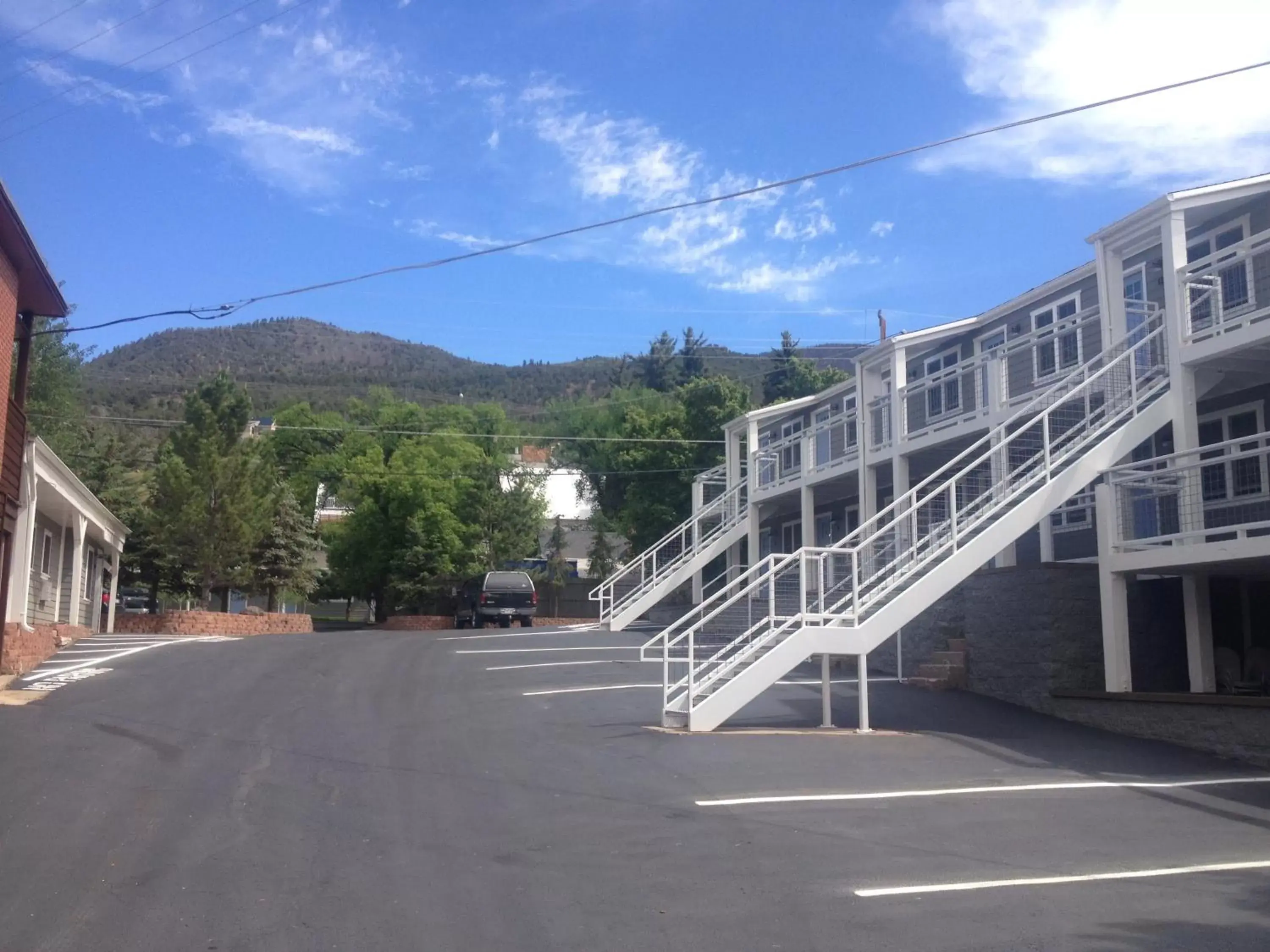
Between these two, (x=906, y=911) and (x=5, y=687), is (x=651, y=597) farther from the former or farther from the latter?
(x=906, y=911)

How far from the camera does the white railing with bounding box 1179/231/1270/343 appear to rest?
15477mm

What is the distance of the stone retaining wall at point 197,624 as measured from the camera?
31.3 m

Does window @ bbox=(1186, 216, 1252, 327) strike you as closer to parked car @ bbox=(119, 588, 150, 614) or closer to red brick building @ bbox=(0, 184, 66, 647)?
red brick building @ bbox=(0, 184, 66, 647)

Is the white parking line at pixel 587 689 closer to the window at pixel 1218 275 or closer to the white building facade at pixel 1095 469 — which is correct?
the white building facade at pixel 1095 469

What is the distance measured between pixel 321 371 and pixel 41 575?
15452cm

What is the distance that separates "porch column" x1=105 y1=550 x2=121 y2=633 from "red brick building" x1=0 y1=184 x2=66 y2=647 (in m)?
13.7

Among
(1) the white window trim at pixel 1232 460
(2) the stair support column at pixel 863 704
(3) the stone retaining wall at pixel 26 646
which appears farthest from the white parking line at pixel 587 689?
(1) the white window trim at pixel 1232 460

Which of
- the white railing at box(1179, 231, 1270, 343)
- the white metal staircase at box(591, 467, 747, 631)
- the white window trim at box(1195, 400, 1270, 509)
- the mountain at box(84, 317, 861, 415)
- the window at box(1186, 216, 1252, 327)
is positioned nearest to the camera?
the white railing at box(1179, 231, 1270, 343)

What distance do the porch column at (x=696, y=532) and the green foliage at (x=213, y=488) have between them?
12160mm

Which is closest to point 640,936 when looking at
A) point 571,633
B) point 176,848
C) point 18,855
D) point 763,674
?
point 176,848

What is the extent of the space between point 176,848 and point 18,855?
99 cm

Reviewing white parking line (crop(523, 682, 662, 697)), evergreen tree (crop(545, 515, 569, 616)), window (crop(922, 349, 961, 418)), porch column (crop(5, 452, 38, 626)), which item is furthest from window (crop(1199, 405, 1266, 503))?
evergreen tree (crop(545, 515, 569, 616))

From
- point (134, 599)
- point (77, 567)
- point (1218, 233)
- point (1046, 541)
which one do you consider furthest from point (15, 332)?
point (134, 599)

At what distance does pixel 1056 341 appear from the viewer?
21328 mm
